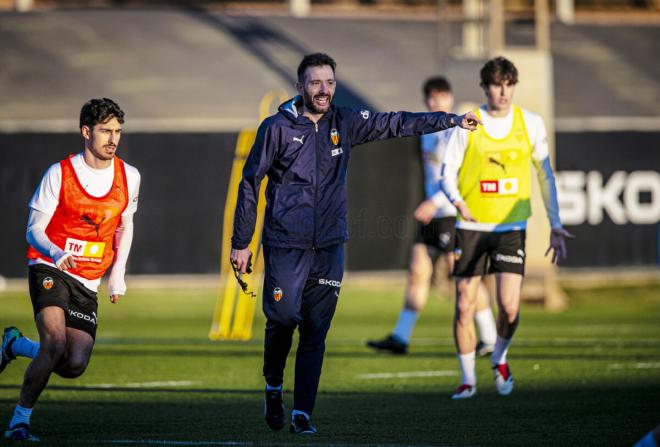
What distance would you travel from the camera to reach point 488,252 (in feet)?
32.9

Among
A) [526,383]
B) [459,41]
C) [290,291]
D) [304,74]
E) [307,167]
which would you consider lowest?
[526,383]

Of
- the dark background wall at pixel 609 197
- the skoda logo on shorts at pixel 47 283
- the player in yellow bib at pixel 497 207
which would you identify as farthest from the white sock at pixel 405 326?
the dark background wall at pixel 609 197

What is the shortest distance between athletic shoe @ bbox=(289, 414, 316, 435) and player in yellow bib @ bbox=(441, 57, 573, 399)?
206 centimetres

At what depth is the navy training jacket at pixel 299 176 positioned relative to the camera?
25.8 ft

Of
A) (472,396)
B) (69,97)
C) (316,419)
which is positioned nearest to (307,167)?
(316,419)

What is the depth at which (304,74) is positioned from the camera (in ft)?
25.9

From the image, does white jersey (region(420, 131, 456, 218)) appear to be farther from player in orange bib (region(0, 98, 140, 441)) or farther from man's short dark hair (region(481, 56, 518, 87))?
player in orange bib (region(0, 98, 140, 441))

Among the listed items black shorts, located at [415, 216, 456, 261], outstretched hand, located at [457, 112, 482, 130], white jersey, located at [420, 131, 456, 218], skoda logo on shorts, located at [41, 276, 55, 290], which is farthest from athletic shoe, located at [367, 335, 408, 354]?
skoda logo on shorts, located at [41, 276, 55, 290]

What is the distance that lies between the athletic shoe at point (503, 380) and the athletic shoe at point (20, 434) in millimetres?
3656

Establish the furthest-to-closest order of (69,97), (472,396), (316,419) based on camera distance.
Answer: (69,97)
(472,396)
(316,419)

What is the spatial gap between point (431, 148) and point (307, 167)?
4780mm

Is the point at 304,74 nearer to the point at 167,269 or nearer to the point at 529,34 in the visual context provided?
the point at 167,269

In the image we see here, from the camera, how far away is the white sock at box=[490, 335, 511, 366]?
9961 mm

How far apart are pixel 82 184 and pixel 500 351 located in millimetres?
3591
